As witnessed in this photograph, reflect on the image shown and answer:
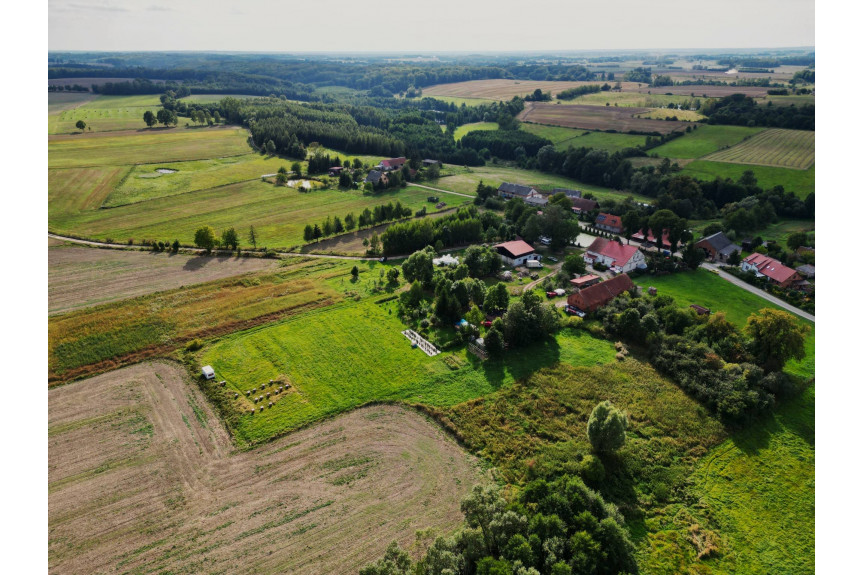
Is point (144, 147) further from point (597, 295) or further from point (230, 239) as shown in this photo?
point (597, 295)

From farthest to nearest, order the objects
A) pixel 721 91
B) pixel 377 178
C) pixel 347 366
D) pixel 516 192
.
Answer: pixel 721 91 → pixel 377 178 → pixel 516 192 → pixel 347 366

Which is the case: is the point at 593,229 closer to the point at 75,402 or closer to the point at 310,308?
the point at 310,308

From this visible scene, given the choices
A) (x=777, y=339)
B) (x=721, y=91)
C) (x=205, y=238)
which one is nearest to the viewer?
(x=777, y=339)

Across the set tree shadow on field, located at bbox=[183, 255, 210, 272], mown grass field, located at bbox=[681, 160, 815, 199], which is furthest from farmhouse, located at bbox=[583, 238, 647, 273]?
tree shadow on field, located at bbox=[183, 255, 210, 272]

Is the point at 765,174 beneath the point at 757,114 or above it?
beneath

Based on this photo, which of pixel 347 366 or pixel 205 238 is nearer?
pixel 347 366

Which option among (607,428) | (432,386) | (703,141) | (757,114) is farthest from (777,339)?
(757,114)
